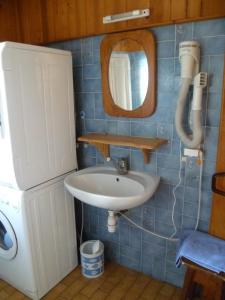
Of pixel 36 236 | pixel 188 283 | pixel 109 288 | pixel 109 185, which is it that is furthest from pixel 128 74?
pixel 109 288

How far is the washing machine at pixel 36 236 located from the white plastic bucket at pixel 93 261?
0.13 m

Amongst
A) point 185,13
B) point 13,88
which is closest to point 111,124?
point 13,88

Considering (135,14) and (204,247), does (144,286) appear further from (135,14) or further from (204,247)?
(135,14)

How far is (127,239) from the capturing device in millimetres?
2029

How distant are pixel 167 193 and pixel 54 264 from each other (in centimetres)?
99

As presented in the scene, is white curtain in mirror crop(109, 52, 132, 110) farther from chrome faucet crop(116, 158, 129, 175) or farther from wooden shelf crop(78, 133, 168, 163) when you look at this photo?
chrome faucet crop(116, 158, 129, 175)

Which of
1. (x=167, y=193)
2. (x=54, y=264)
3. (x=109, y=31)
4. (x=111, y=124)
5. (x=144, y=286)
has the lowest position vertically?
(x=144, y=286)

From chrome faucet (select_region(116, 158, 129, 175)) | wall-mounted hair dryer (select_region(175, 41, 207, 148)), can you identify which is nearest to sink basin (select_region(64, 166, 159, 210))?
chrome faucet (select_region(116, 158, 129, 175))

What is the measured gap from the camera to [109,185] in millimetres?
1841

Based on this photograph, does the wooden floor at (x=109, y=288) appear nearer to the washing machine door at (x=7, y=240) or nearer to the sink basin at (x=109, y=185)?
the washing machine door at (x=7, y=240)

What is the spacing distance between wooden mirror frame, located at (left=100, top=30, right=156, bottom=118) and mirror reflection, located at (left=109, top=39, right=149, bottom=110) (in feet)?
0.07

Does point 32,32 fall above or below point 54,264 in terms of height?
above

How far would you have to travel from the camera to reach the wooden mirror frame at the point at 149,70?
158cm

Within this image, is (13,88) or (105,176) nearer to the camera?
(13,88)
